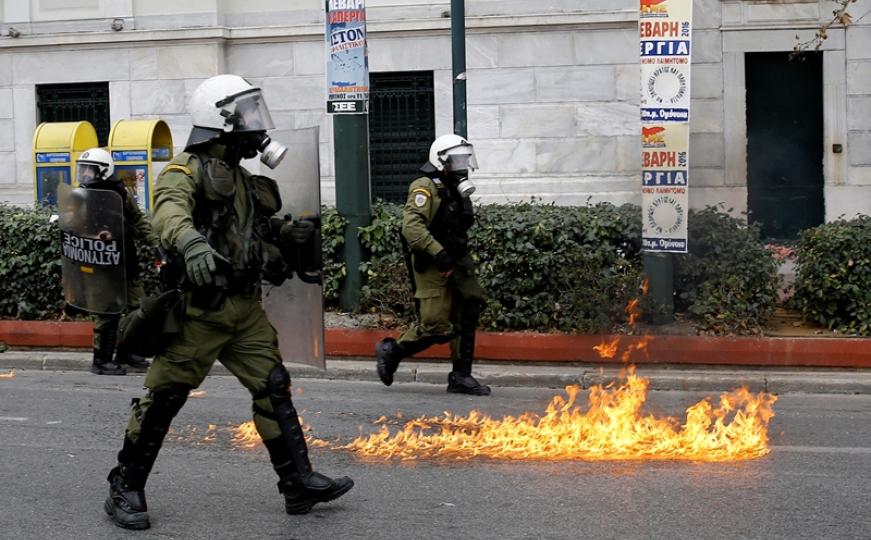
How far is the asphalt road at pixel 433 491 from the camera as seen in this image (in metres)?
5.17

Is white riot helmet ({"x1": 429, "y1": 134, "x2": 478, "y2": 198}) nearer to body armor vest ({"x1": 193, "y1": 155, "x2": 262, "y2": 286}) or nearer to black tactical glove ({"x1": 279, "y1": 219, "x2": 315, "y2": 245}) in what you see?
black tactical glove ({"x1": 279, "y1": 219, "x2": 315, "y2": 245})

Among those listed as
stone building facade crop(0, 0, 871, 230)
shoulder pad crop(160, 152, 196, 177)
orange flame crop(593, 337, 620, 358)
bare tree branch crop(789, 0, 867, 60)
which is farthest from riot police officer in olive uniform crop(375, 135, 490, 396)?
stone building facade crop(0, 0, 871, 230)

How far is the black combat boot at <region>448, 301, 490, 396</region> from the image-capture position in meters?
8.41

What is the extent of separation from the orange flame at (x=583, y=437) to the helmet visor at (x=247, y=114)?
7.03 feet

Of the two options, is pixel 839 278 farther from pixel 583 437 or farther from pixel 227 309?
pixel 227 309

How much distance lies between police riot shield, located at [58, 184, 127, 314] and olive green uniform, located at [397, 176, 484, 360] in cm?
195

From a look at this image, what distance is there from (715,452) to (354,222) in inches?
187

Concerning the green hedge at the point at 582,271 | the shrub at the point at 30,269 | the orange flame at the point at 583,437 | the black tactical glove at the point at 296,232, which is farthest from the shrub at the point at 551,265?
the black tactical glove at the point at 296,232

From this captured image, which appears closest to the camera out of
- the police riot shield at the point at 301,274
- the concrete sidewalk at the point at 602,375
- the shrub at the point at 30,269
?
the police riot shield at the point at 301,274

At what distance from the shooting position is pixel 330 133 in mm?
15250

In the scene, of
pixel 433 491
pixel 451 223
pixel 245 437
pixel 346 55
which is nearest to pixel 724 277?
pixel 451 223

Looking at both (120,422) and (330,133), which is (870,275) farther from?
(330,133)

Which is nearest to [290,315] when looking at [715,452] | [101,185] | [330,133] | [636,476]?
[636,476]

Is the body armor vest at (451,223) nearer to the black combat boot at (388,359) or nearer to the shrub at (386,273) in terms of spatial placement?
the black combat boot at (388,359)
